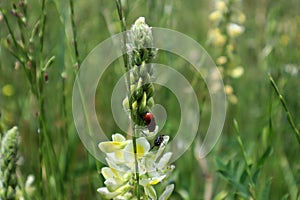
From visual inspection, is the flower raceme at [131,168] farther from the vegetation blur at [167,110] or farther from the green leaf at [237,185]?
the green leaf at [237,185]

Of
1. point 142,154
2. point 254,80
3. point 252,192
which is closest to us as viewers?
point 142,154

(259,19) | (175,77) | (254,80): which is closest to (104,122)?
(175,77)

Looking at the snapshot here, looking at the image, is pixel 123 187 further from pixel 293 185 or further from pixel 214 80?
pixel 214 80

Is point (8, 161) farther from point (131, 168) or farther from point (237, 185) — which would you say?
point (237, 185)

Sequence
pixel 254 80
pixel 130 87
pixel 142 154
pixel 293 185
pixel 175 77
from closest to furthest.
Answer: pixel 130 87 → pixel 142 154 → pixel 293 185 → pixel 175 77 → pixel 254 80

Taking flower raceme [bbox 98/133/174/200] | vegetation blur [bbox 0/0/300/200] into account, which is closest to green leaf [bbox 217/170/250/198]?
vegetation blur [bbox 0/0/300/200]

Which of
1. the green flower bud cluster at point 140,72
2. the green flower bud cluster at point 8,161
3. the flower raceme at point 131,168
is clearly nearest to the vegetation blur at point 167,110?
the green flower bud cluster at point 8,161

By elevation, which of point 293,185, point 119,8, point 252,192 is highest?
point 119,8
